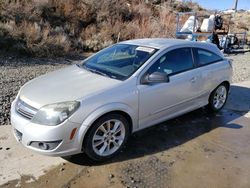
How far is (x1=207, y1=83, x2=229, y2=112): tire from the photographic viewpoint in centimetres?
573

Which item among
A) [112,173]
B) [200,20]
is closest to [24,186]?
[112,173]

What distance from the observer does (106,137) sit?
391 cm

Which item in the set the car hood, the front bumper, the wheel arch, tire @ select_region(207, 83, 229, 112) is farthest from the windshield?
tire @ select_region(207, 83, 229, 112)

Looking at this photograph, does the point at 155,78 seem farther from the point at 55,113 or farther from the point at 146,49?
→ the point at 55,113

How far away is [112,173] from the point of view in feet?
12.0

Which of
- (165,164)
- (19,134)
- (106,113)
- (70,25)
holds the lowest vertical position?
(165,164)

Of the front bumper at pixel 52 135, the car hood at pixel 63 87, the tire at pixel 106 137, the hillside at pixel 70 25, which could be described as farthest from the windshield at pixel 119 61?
the hillside at pixel 70 25

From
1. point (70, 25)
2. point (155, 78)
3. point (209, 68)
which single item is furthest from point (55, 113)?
point (70, 25)

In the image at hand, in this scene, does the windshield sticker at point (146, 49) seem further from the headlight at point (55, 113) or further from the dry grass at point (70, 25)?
the dry grass at point (70, 25)

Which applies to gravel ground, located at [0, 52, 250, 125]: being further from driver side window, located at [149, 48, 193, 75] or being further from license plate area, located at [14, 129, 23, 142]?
driver side window, located at [149, 48, 193, 75]

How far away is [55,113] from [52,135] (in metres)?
0.27

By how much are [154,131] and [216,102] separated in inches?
70.5

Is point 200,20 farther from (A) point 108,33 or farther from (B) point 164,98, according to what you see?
(B) point 164,98

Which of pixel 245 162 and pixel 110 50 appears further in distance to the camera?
pixel 110 50
